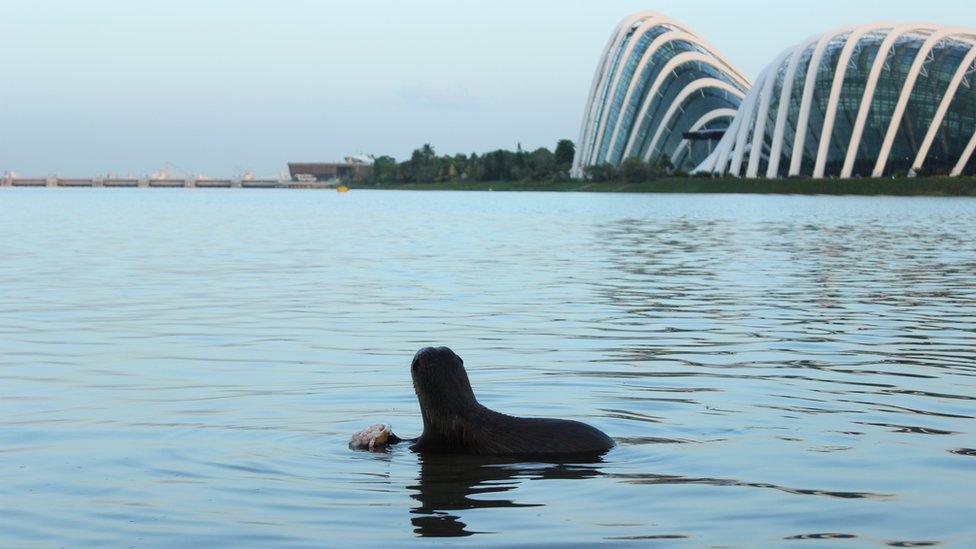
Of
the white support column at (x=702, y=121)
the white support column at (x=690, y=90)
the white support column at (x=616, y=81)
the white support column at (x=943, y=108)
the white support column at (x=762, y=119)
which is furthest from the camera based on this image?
the white support column at (x=702, y=121)

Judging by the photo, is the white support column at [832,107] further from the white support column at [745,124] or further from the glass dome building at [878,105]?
the white support column at [745,124]

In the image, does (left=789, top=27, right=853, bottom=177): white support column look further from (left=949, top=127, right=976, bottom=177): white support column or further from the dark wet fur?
the dark wet fur

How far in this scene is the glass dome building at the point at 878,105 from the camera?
108 metres

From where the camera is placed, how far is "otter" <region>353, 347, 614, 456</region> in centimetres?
771

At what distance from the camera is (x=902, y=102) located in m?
107

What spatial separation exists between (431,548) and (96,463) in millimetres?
2971

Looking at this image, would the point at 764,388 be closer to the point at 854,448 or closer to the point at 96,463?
the point at 854,448

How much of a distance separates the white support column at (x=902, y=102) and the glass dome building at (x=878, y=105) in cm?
8

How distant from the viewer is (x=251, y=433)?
30.9 feet

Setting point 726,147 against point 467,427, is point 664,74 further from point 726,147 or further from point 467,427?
point 467,427

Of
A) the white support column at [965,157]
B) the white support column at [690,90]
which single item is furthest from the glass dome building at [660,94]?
the white support column at [965,157]

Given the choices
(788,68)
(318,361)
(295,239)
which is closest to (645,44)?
(788,68)

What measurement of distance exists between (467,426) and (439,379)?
0.44 metres

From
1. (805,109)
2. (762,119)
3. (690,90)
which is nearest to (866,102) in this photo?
(805,109)
